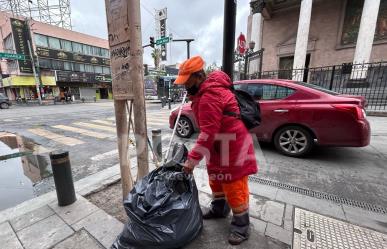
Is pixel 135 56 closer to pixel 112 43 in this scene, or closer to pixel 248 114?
pixel 112 43

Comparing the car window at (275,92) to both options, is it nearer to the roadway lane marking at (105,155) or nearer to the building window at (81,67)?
the roadway lane marking at (105,155)

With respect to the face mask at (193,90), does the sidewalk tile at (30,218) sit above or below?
below

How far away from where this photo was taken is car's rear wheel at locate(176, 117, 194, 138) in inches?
242

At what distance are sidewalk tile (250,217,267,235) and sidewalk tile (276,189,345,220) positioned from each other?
0.61 metres

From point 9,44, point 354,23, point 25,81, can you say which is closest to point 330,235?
point 354,23

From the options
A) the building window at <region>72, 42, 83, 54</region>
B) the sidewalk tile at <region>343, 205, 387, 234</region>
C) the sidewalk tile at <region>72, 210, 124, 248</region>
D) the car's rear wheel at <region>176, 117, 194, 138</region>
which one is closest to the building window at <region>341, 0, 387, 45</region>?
the car's rear wheel at <region>176, 117, 194, 138</region>

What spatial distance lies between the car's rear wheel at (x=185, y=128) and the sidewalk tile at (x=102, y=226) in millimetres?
3902

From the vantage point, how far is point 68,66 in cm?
3216

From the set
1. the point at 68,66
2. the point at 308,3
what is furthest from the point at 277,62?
the point at 68,66

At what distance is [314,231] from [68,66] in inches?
1502

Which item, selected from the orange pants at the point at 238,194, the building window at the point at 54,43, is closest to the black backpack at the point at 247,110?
the orange pants at the point at 238,194

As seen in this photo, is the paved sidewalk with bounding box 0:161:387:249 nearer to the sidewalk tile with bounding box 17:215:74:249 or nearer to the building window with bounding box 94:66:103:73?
the sidewalk tile with bounding box 17:215:74:249

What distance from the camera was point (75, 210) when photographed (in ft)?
8.46

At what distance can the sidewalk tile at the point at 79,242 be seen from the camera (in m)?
2.00
